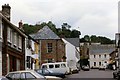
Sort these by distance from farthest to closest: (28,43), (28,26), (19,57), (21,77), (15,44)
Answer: (28,26) → (28,43) → (19,57) → (15,44) → (21,77)

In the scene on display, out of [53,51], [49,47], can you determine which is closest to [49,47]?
[49,47]

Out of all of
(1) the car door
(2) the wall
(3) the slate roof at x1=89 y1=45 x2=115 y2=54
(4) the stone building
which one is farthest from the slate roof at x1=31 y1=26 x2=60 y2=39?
(3) the slate roof at x1=89 y1=45 x2=115 y2=54

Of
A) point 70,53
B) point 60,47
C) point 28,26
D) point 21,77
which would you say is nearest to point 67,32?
point 28,26

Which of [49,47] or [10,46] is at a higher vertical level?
[49,47]

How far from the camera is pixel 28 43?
182 feet

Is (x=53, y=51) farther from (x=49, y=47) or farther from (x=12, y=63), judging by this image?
(x=12, y=63)

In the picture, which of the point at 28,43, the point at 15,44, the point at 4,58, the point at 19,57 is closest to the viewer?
the point at 4,58

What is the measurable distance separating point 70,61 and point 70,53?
272 centimetres

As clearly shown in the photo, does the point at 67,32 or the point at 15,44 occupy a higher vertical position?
the point at 67,32

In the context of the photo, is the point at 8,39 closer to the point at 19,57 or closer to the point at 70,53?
the point at 19,57

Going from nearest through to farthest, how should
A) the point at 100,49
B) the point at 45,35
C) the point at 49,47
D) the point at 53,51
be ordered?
the point at 53,51 → the point at 49,47 → the point at 45,35 → the point at 100,49

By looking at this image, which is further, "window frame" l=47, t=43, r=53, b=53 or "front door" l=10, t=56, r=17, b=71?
"window frame" l=47, t=43, r=53, b=53

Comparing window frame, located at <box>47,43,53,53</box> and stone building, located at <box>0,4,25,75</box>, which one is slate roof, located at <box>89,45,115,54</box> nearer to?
window frame, located at <box>47,43,53,53</box>

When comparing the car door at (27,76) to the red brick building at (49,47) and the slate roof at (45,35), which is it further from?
the slate roof at (45,35)
